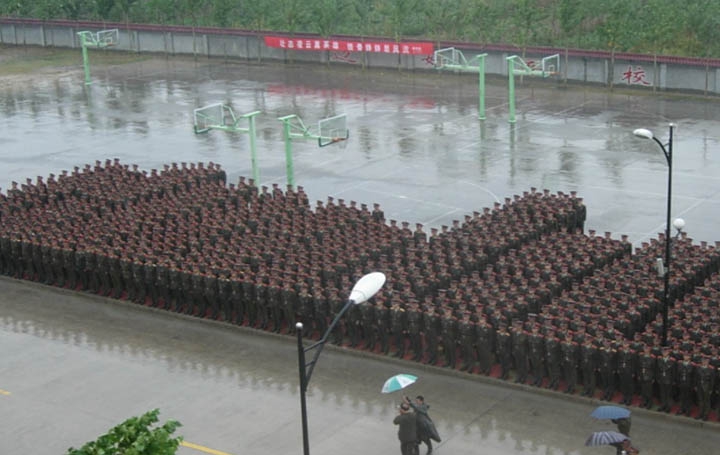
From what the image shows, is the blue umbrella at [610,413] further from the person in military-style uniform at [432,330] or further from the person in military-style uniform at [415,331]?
the person in military-style uniform at [415,331]

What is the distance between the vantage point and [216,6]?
55281 mm

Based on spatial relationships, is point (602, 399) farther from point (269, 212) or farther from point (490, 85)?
point (490, 85)

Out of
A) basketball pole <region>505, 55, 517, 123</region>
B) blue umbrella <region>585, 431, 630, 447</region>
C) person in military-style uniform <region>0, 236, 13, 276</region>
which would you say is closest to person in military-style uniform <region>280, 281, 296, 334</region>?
person in military-style uniform <region>0, 236, 13, 276</region>

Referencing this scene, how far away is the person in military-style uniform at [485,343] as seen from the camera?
18.8m

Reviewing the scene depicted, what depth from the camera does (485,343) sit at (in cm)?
1888

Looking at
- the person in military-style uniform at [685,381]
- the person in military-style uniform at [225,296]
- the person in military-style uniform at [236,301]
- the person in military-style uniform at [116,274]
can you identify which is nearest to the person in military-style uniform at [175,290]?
the person in military-style uniform at [225,296]

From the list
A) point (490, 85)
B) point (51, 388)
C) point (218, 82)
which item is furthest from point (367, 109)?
point (51, 388)

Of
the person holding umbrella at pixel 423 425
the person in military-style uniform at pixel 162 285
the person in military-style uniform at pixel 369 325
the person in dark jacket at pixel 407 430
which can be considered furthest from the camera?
the person in military-style uniform at pixel 162 285

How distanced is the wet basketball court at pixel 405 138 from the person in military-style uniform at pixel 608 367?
8757mm

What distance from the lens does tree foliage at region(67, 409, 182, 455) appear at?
10922 mm

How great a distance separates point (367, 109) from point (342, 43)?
9021 millimetres

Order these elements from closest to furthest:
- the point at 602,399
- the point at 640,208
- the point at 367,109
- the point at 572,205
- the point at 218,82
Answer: the point at 602,399 → the point at 572,205 → the point at 640,208 → the point at 367,109 → the point at 218,82

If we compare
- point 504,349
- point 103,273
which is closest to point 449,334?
point 504,349

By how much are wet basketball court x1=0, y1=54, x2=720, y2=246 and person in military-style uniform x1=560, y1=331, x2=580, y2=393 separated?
342 inches
